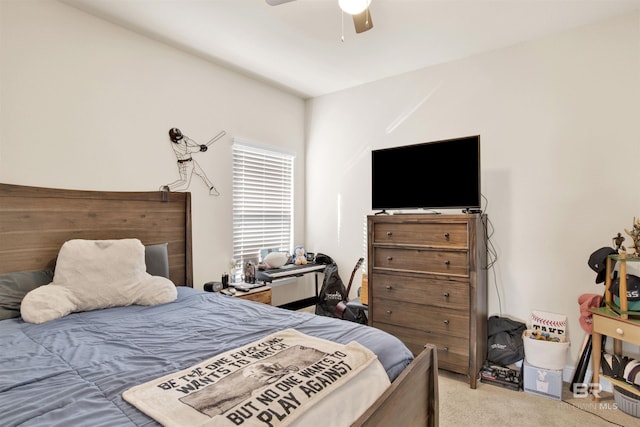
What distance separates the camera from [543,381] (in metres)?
2.38

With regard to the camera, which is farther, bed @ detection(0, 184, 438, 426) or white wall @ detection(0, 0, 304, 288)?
white wall @ detection(0, 0, 304, 288)

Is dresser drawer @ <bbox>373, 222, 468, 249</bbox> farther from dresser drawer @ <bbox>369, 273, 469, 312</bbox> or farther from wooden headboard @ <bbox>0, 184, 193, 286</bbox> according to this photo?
wooden headboard @ <bbox>0, 184, 193, 286</bbox>

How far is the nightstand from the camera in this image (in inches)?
119

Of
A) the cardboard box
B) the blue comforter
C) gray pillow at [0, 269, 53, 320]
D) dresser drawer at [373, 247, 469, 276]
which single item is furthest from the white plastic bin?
gray pillow at [0, 269, 53, 320]

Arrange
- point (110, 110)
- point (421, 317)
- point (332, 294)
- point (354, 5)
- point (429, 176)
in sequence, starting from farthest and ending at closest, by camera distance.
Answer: point (332, 294) → point (429, 176) → point (421, 317) → point (110, 110) → point (354, 5)

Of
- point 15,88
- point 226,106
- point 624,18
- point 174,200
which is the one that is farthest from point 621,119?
point 15,88

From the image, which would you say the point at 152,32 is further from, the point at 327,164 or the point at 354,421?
the point at 354,421

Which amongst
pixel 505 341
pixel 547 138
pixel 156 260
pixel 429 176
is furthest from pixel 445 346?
pixel 156 260

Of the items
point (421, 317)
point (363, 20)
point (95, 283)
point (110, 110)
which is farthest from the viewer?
point (421, 317)

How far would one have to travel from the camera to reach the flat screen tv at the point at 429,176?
265 cm

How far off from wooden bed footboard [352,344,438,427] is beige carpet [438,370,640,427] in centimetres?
71

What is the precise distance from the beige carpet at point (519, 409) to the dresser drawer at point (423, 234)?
3.49 ft

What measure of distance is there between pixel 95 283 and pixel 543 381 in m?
3.07

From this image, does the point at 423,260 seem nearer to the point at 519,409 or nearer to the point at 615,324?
the point at 519,409
